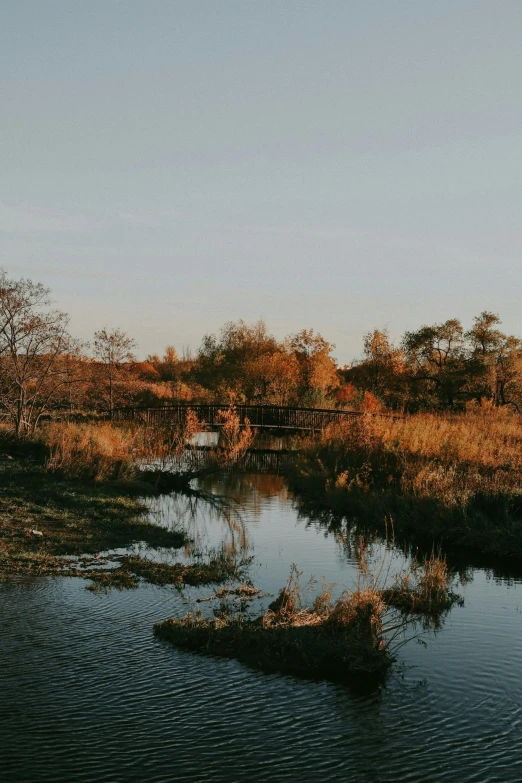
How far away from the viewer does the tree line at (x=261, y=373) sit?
25.2 m

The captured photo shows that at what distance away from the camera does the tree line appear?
25.2 metres

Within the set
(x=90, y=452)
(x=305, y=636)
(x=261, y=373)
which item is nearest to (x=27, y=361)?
(x=90, y=452)

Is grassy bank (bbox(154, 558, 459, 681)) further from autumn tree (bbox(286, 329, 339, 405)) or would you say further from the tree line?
autumn tree (bbox(286, 329, 339, 405))

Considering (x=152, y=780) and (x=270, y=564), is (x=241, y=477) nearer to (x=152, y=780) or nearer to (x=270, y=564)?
(x=270, y=564)

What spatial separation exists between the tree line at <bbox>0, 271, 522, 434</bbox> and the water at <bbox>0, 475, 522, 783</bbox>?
1627 centimetres

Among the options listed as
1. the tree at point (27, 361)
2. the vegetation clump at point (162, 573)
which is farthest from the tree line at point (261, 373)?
the vegetation clump at point (162, 573)

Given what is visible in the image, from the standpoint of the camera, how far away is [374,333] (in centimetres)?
5366

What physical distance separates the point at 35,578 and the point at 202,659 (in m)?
3.58

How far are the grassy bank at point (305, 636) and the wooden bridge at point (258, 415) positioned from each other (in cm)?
2545

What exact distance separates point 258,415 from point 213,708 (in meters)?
36.5

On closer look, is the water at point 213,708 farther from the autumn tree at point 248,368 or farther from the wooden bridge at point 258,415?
the autumn tree at point 248,368

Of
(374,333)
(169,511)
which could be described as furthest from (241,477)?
(374,333)

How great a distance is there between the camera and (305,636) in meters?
8.17

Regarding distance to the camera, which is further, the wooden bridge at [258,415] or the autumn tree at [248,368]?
the autumn tree at [248,368]
